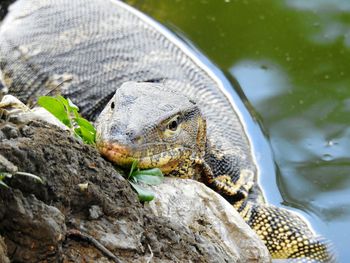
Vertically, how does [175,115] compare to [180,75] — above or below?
below

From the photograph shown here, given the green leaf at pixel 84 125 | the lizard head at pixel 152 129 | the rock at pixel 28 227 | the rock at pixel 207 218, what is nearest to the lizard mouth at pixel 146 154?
the lizard head at pixel 152 129

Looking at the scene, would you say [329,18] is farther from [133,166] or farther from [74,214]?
[74,214]

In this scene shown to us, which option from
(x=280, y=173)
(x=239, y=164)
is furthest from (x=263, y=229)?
(x=280, y=173)

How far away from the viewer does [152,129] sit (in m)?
4.40

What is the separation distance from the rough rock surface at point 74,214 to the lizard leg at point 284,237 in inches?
54.8

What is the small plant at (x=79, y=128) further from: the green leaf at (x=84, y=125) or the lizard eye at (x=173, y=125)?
the lizard eye at (x=173, y=125)

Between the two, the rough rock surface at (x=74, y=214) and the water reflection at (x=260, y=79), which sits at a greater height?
the water reflection at (x=260, y=79)

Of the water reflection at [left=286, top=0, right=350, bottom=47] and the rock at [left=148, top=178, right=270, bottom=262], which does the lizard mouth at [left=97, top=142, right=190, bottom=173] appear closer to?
the rock at [left=148, top=178, right=270, bottom=262]

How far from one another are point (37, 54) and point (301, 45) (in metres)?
2.41

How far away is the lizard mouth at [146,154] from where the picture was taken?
4.11 m

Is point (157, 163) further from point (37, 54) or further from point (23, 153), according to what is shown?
point (37, 54)

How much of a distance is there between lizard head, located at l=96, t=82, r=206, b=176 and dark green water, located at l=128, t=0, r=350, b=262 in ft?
4.79

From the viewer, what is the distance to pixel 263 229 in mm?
5473

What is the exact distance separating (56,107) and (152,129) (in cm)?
49
